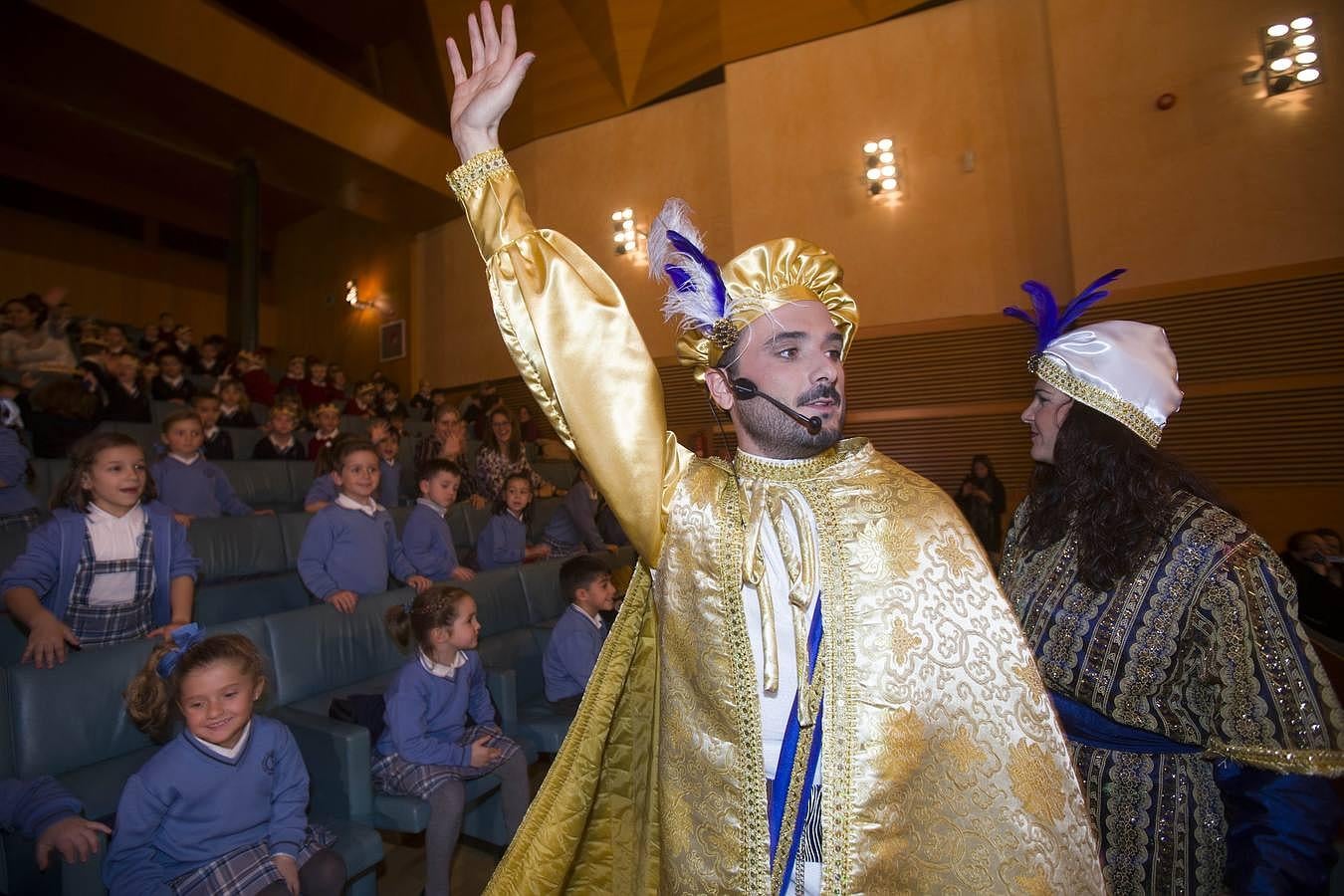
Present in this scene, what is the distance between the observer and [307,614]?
10.2 feet

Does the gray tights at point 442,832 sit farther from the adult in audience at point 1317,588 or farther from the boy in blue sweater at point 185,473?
the adult in audience at point 1317,588

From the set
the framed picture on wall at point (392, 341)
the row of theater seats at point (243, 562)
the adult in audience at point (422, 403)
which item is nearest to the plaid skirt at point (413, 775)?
the row of theater seats at point (243, 562)

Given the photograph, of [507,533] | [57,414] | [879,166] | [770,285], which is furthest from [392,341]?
[770,285]

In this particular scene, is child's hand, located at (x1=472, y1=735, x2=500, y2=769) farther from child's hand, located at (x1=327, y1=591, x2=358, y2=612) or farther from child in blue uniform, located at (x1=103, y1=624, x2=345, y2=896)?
child's hand, located at (x1=327, y1=591, x2=358, y2=612)

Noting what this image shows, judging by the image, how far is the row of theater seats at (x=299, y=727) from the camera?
2201mm

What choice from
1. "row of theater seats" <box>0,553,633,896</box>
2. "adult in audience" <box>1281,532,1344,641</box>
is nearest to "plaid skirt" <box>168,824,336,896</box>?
"row of theater seats" <box>0,553,633,896</box>

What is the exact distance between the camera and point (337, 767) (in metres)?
2.49

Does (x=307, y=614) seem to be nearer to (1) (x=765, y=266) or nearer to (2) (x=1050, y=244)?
(1) (x=765, y=266)

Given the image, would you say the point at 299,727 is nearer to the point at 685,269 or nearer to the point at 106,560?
the point at 106,560

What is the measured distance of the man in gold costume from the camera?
114 centimetres

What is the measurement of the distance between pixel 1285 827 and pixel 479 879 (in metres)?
2.67

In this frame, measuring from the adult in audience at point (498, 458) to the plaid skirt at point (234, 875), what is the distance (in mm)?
4187

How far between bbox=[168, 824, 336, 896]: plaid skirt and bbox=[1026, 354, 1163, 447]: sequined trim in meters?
2.47

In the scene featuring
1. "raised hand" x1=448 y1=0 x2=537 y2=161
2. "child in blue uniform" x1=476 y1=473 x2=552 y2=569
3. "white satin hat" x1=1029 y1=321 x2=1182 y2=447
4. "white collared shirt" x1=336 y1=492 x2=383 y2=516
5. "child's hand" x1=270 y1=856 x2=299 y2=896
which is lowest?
"child's hand" x1=270 y1=856 x2=299 y2=896
